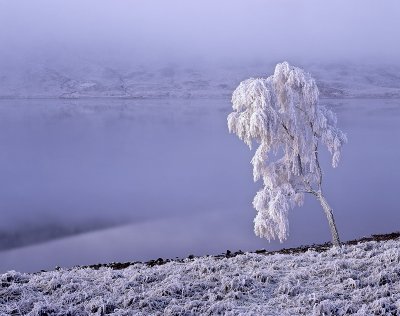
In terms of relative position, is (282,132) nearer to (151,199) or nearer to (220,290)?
(220,290)

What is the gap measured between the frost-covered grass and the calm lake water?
1481 cm

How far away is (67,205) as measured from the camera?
3775cm

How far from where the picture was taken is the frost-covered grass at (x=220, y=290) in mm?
8055

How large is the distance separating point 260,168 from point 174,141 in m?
58.2

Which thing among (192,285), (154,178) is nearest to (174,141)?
(154,178)

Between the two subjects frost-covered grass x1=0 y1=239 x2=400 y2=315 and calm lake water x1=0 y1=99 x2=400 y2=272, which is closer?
frost-covered grass x1=0 y1=239 x2=400 y2=315

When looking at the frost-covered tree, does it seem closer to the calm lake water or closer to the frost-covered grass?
the calm lake water

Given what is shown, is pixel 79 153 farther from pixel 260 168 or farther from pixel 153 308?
pixel 153 308

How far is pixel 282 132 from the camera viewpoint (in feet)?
65.5

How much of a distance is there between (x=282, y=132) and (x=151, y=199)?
22222 mm

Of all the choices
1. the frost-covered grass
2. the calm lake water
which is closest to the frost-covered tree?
the calm lake water

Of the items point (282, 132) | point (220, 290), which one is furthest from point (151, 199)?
point (220, 290)

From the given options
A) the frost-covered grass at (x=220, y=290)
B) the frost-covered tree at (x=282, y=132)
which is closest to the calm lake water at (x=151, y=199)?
the frost-covered tree at (x=282, y=132)

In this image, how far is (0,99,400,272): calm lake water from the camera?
26.9m
